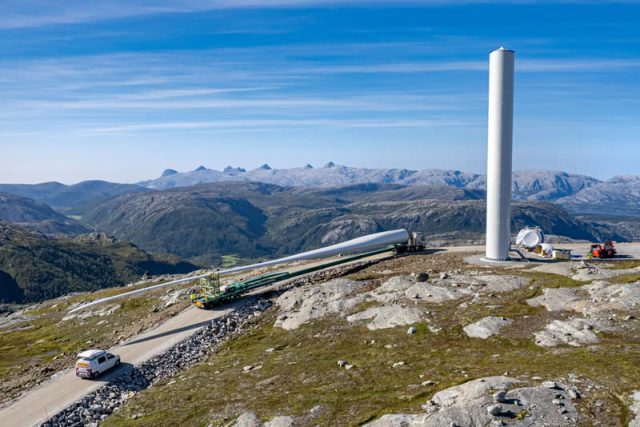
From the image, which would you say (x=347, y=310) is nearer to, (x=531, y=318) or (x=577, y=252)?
(x=531, y=318)

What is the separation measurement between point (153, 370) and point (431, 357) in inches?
1287

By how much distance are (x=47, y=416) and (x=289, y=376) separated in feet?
77.8

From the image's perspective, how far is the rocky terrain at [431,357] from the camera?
3353 cm

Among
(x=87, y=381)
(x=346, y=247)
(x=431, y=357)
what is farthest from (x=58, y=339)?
(x=431, y=357)

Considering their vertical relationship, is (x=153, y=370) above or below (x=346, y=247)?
below

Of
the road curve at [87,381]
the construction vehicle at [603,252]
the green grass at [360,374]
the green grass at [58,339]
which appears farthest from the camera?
the construction vehicle at [603,252]

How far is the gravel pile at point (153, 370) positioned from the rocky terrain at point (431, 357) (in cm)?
169

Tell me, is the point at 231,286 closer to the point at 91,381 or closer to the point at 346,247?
the point at 346,247

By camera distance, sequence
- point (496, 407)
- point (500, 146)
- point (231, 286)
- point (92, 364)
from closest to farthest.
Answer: point (496, 407) → point (92, 364) → point (500, 146) → point (231, 286)

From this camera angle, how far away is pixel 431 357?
45.8 m

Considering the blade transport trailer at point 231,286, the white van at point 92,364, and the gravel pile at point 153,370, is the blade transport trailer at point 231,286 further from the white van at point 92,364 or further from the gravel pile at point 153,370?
the white van at point 92,364

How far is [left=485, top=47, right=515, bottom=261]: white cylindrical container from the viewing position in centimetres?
7462

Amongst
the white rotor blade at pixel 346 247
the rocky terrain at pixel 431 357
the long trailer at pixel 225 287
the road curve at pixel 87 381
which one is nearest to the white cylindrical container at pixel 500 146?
the rocky terrain at pixel 431 357

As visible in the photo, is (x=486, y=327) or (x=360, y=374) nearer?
(x=360, y=374)
